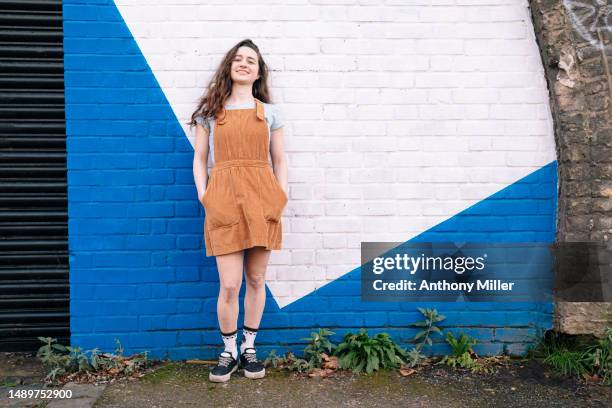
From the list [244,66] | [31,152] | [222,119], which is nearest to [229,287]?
[222,119]

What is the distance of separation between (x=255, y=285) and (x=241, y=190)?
2.08 feet

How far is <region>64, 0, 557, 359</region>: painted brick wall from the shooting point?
12.5 feet

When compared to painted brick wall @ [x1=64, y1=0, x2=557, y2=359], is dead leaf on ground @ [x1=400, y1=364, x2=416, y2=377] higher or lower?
lower

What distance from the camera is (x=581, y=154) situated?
3781 mm

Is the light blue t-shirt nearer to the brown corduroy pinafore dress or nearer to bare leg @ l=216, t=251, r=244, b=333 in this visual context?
the brown corduroy pinafore dress

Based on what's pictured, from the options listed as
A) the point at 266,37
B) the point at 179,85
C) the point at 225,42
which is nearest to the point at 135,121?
the point at 179,85

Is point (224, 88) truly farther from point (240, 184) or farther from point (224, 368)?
point (224, 368)

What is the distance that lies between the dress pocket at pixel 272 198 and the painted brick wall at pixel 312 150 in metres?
0.39

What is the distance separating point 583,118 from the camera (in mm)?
3775

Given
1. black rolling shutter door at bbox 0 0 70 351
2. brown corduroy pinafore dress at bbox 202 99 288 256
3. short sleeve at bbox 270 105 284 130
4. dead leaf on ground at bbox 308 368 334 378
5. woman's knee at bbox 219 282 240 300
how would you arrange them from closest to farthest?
brown corduroy pinafore dress at bbox 202 99 288 256, woman's knee at bbox 219 282 240 300, short sleeve at bbox 270 105 284 130, dead leaf on ground at bbox 308 368 334 378, black rolling shutter door at bbox 0 0 70 351

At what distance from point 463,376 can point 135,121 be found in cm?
269

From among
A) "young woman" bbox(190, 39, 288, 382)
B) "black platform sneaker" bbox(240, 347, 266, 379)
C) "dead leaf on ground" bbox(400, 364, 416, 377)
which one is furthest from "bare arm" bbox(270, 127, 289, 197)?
"dead leaf on ground" bbox(400, 364, 416, 377)

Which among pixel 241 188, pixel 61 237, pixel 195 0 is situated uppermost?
pixel 195 0

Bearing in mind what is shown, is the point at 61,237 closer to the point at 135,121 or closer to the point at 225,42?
the point at 135,121
